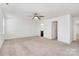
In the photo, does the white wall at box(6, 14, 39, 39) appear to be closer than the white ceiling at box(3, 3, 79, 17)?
No

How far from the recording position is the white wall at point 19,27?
8461 mm

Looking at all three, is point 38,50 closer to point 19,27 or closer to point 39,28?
point 19,27

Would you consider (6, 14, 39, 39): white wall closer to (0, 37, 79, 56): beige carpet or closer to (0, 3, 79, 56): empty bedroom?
(0, 3, 79, 56): empty bedroom

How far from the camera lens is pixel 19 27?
970 cm

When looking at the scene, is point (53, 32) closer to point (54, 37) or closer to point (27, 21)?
point (54, 37)

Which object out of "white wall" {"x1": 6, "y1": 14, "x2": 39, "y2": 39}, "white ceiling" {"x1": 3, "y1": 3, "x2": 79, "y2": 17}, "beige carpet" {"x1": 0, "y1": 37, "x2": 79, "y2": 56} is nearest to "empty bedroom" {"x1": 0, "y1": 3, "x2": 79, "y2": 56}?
"white wall" {"x1": 6, "y1": 14, "x2": 39, "y2": 39}

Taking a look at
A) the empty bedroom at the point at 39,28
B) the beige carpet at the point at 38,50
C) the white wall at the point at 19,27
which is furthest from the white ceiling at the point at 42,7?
the white wall at the point at 19,27

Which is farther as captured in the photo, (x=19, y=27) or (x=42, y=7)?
(x=19, y=27)

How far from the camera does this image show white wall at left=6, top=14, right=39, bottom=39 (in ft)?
27.8

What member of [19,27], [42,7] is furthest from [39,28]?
[42,7]

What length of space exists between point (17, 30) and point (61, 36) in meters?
4.92

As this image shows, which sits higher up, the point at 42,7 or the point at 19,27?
the point at 42,7

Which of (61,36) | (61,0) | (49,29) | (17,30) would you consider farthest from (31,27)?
(61,0)

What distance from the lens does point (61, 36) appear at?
7270 mm
